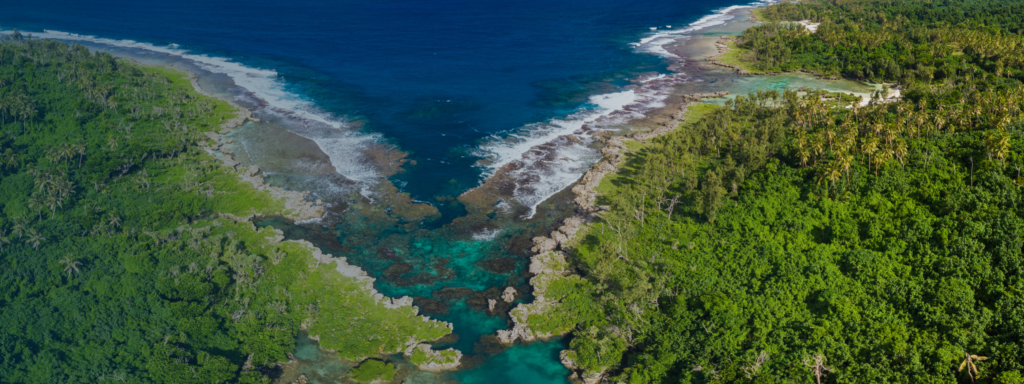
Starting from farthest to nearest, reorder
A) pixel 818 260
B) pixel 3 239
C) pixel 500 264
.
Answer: pixel 3 239, pixel 500 264, pixel 818 260

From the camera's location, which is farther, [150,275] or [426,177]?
[426,177]

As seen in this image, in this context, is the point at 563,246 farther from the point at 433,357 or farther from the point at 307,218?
the point at 307,218

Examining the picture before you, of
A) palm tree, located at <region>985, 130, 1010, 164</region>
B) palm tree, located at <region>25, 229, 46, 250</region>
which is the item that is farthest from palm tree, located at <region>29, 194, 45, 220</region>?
palm tree, located at <region>985, 130, 1010, 164</region>

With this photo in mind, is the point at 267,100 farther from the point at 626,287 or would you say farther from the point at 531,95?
the point at 626,287

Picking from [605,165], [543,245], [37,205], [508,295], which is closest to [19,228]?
[37,205]

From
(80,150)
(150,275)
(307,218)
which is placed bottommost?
(150,275)

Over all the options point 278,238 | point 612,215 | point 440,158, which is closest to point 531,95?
point 440,158

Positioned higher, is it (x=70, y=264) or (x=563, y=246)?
(x=70, y=264)

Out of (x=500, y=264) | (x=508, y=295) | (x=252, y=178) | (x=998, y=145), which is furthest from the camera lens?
(x=252, y=178)
